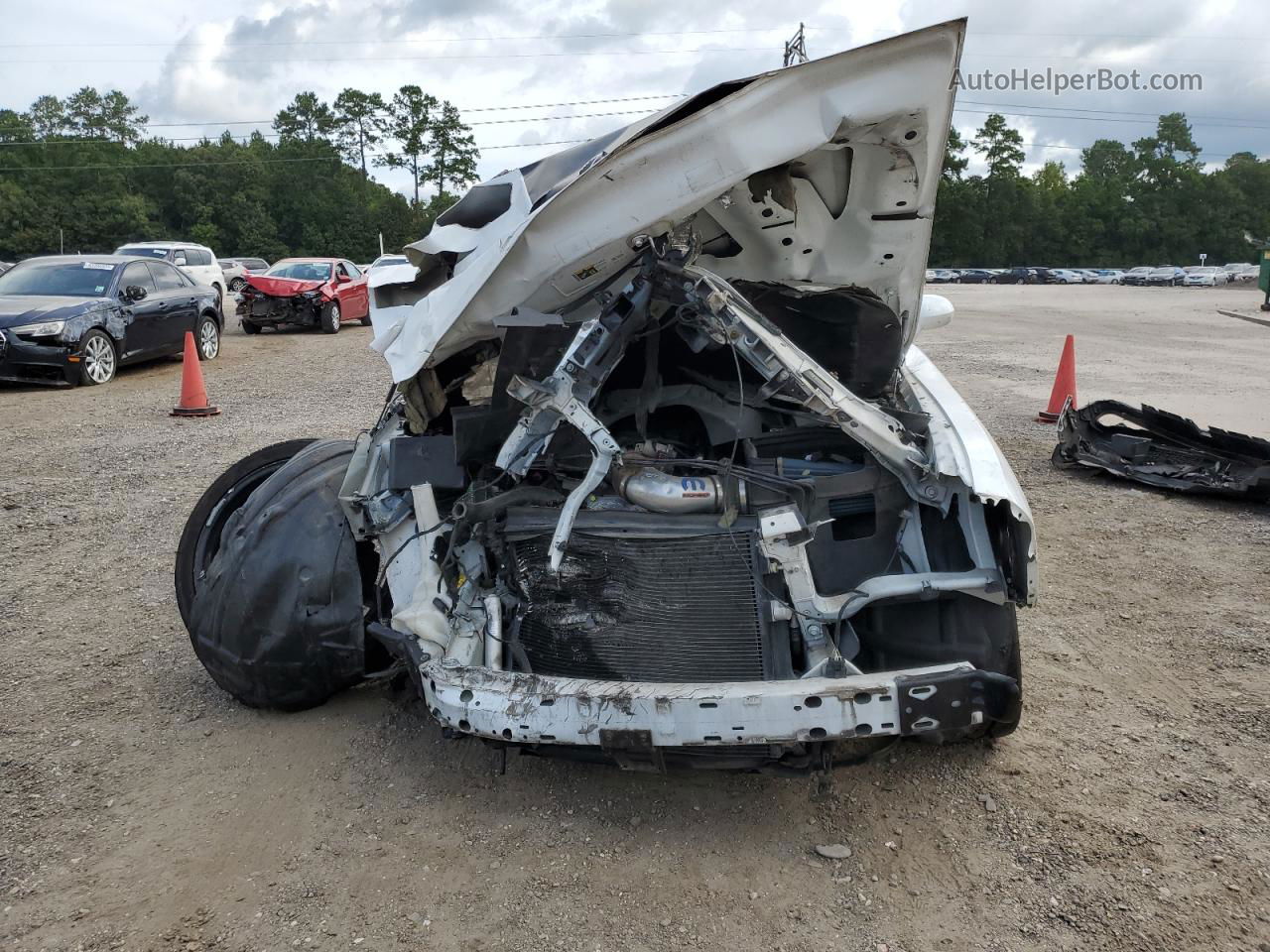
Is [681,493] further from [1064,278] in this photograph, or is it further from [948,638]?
[1064,278]

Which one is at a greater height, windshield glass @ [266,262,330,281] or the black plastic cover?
windshield glass @ [266,262,330,281]

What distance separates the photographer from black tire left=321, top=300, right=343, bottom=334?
16.1 m

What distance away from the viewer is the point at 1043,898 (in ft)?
7.53

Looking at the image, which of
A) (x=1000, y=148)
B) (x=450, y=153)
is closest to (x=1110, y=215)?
(x=1000, y=148)

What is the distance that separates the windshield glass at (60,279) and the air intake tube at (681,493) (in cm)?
996

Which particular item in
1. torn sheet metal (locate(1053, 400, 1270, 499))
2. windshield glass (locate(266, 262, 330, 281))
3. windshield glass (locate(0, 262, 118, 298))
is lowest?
torn sheet metal (locate(1053, 400, 1270, 499))

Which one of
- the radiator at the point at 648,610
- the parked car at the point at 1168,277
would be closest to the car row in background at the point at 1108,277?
the parked car at the point at 1168,277

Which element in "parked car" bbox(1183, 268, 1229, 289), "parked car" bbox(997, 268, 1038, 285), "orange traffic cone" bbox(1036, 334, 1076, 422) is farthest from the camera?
"parked car" bbox(997, 268, 1038, 285)

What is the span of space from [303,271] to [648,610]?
1554 centimetres

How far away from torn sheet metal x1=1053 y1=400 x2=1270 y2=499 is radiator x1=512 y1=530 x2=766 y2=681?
13.9ft

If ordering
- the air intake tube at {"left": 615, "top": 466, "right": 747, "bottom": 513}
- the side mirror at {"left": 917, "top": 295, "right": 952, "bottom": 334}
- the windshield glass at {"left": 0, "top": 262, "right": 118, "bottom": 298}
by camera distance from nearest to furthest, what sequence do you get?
the air intake tube at {"left": 615, "top": 466, "right": 747, "bottom": 513}
the side mirror at {"left": 917, "top": 295, "right": 952, "bottom": 334}
the windshield glass at {"left": 0, "top": 262, "right": 118, "bottom": 298}

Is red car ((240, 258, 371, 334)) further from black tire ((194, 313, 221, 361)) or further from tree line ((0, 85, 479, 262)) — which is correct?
tree line ((0, 85, 479, 262))

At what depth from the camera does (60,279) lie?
10766 millimetres

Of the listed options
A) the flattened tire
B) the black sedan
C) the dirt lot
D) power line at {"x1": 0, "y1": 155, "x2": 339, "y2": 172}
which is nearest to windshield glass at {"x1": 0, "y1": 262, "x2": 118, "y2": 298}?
the black sedan
